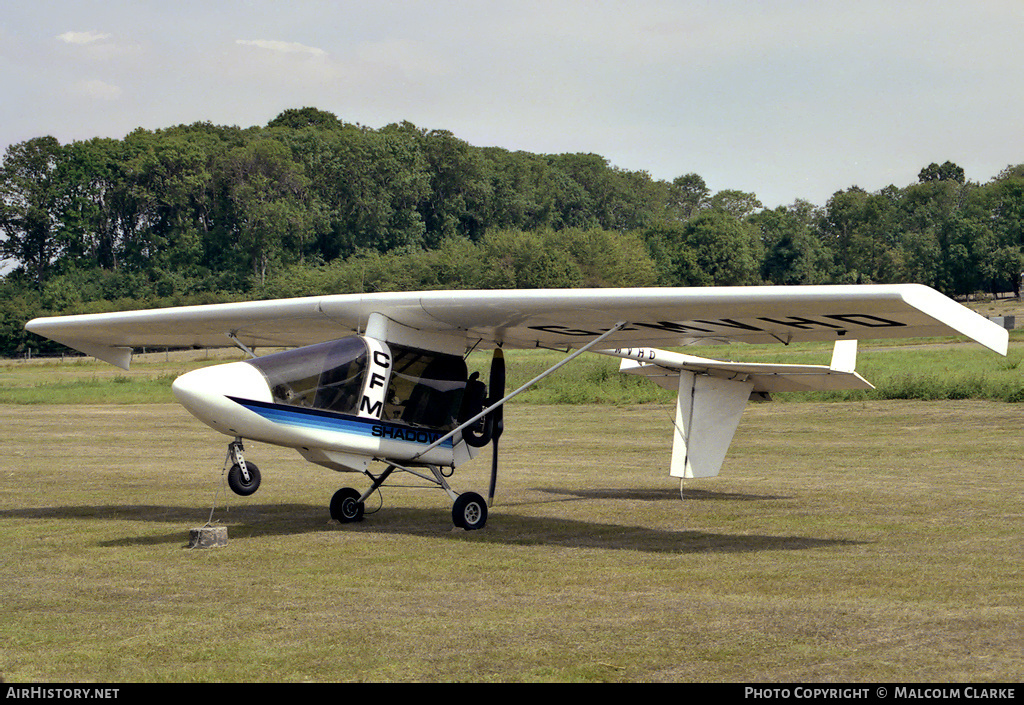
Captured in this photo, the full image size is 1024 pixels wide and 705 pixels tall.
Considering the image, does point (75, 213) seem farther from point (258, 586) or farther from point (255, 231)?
point (258, 586)

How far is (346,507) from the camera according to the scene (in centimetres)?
1229

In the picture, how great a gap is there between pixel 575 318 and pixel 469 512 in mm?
2461

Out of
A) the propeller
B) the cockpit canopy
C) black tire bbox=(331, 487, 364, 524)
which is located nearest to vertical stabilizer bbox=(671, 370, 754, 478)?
the propeller

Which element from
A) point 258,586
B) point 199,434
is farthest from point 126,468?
point 258,586

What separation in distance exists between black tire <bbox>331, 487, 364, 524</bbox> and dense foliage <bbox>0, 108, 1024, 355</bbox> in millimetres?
58281

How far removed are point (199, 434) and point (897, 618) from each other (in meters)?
22.5

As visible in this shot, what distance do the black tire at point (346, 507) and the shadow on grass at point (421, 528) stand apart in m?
0.11

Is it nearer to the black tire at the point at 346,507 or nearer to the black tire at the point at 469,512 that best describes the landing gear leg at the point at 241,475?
the black tire at the point at 346,507

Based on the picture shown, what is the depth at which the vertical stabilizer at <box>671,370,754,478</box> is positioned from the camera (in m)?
13.5

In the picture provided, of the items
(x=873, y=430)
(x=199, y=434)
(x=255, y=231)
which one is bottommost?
(x=199, y=434)

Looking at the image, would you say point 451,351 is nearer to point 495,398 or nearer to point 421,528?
point 495,398

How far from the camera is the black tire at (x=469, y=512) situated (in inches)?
456

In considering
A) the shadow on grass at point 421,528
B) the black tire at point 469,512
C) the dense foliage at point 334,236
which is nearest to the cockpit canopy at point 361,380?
the black tire at point 469,512
